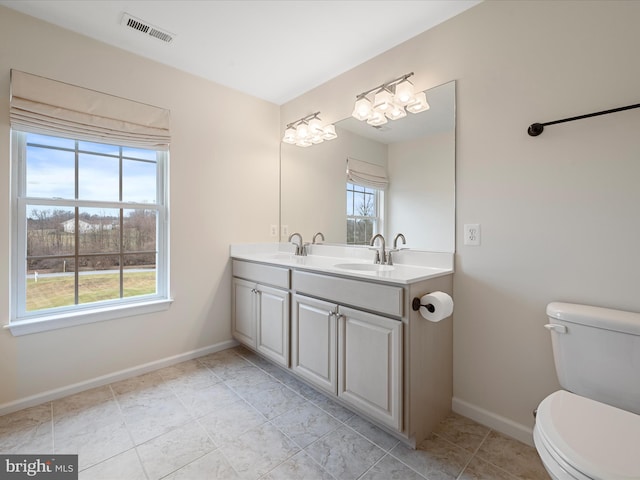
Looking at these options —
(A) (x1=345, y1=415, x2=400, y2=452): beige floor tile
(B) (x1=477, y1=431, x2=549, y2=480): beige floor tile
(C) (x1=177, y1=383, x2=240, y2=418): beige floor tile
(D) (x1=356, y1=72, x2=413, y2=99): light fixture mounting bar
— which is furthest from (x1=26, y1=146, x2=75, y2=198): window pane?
(B) (x1=477, y1=431, x2=549, y2=480): beige floor tile

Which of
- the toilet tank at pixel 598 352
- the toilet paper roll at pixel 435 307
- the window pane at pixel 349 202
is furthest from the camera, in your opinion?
the window pane at pixel 349 202

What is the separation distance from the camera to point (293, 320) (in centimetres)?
204

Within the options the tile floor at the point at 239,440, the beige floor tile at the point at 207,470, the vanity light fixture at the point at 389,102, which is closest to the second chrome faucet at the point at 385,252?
→ the vanity light fixture at the point at 389,102

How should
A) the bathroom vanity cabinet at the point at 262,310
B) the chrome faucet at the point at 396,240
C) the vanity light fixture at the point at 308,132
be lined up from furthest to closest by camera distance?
the vanity light fixture at the point at 308,132
the bathroom vanity cabinet at the point at 262,310
the chrome faucet at the point at 396,240

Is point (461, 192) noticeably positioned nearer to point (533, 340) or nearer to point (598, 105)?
point (598, 105)

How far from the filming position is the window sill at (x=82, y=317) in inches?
70.4

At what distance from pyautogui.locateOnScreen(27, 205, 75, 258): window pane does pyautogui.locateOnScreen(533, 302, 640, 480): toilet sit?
2.69m

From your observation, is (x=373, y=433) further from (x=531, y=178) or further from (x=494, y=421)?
(x=531, y=178)

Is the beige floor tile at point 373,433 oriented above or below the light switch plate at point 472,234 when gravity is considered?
below

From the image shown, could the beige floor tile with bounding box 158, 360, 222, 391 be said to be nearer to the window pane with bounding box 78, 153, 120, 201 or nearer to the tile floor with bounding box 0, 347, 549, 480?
the tile floor with bounding box 0, 347, 549, 480

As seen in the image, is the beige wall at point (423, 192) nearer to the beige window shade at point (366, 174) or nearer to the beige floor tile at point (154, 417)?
the beige window shade at point (366, 174)

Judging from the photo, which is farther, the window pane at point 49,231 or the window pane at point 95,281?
the window pane at point 95,281

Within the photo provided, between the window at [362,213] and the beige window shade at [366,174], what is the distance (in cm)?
4

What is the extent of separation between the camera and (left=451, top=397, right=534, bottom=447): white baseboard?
152cm
